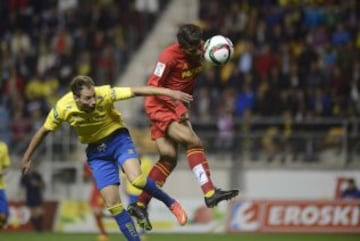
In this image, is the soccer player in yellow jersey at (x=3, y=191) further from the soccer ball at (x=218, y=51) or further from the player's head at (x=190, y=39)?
the soccer ball at (x=218, y=51)

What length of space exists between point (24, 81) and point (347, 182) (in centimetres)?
754

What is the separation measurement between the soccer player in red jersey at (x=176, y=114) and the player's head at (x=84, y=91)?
0.87 m

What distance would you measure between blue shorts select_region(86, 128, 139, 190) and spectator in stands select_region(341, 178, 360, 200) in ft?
29.0

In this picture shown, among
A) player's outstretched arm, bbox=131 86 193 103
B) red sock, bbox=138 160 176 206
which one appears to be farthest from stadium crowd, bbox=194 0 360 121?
player's outstretched arm, bbox=131 86 193 103

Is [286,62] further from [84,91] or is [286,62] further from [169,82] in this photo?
[84,91]

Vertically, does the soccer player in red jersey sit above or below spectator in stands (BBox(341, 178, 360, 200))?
above

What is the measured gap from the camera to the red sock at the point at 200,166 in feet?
44.5

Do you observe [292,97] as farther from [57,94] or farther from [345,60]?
[57,94]

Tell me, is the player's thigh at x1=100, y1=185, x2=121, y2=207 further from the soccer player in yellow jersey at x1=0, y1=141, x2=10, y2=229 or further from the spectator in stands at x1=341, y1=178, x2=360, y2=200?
the spectator in stands at x1=341, y1=178, x2=360, y2=200

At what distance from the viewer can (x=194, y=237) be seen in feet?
68.2

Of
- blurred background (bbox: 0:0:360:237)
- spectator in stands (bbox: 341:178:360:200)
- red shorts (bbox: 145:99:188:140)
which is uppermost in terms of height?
red shorts (bbox: 145:99:188:140)

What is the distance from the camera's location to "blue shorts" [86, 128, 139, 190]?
45.2 feet

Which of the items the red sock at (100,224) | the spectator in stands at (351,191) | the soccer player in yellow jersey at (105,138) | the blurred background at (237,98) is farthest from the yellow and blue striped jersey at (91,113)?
the spectator in stands at (351,191)

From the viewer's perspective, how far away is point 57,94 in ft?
79.7
